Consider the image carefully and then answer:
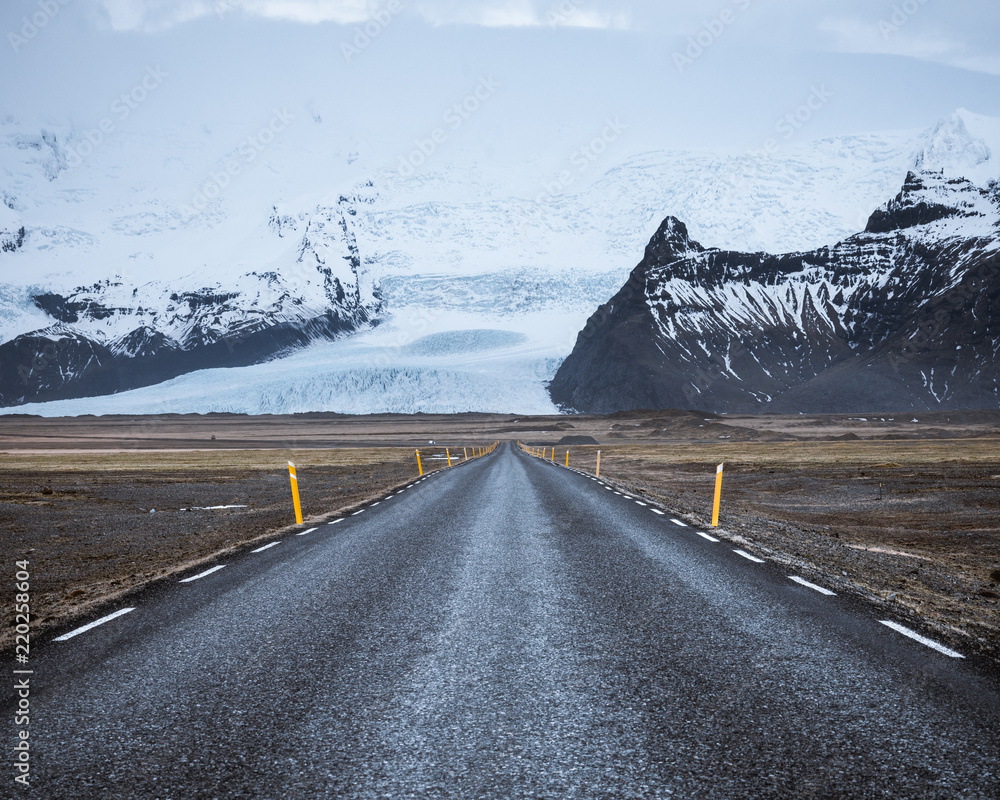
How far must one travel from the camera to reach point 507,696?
5.05m

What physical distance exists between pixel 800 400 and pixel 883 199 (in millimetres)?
74397

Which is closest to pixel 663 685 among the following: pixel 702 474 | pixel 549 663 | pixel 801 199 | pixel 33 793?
pixel 549 663

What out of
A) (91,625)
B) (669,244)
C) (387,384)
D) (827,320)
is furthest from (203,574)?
(827,320)

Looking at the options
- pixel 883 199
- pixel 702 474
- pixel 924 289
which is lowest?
pixel 702 474

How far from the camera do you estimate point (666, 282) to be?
183375 millimetres

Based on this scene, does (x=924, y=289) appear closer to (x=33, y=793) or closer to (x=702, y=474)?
(x=702, y=474)

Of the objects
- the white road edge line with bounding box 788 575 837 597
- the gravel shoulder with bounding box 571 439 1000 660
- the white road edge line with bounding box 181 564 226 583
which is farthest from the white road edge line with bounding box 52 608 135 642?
the gravel shoulder with bounding box 571 439 1000 660

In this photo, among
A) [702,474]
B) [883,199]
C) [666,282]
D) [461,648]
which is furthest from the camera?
[883,199]

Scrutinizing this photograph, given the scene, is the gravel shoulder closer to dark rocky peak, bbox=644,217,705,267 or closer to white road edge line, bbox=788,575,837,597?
white road edge line, bbox=788,575,837,597

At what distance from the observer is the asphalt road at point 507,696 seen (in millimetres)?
3896

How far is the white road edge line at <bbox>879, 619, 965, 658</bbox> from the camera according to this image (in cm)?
596

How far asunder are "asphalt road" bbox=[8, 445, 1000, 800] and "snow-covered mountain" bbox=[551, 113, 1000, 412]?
159355mm

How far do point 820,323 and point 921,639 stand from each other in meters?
194

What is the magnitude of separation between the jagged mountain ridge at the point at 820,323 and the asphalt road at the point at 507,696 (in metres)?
159
